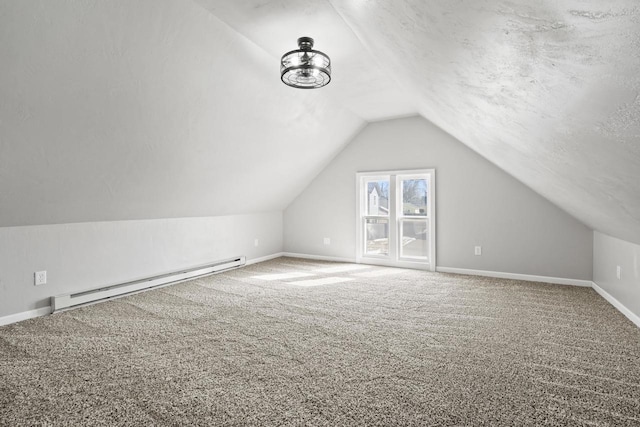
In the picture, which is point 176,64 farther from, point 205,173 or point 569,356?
point 569,356

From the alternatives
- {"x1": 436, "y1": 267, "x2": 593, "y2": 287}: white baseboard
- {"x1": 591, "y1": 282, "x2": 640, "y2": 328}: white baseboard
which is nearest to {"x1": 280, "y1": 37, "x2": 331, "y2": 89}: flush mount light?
{"x1": 591, "y1": 282, "x2": 640, "y2": 328}: white baseboard

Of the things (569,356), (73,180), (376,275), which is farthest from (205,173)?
(569,356)

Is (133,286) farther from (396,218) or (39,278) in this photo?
(396,218)

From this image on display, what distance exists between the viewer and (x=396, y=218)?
565 cm

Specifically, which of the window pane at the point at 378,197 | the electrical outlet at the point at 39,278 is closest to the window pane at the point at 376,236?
the window pane at the point at 378,197

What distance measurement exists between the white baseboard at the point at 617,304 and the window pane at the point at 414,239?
216 cm

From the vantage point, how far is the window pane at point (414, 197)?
5441 mm

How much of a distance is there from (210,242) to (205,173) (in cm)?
149

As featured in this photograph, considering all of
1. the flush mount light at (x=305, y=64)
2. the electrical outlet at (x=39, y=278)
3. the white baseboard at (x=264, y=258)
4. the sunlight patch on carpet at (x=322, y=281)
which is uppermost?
the flush mount light at (x=305, y=64)

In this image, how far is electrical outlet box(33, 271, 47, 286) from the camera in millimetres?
3250

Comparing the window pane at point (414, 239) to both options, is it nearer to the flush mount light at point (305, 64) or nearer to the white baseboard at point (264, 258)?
the white baseboard at point (264, 258)

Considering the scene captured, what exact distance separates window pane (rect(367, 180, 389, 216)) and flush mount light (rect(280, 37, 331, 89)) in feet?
10.4

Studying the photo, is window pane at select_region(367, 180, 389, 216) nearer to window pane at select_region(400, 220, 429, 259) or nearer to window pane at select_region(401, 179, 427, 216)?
window pane at select_region(401, 179, 427, 216)

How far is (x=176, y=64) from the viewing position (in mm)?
2697
